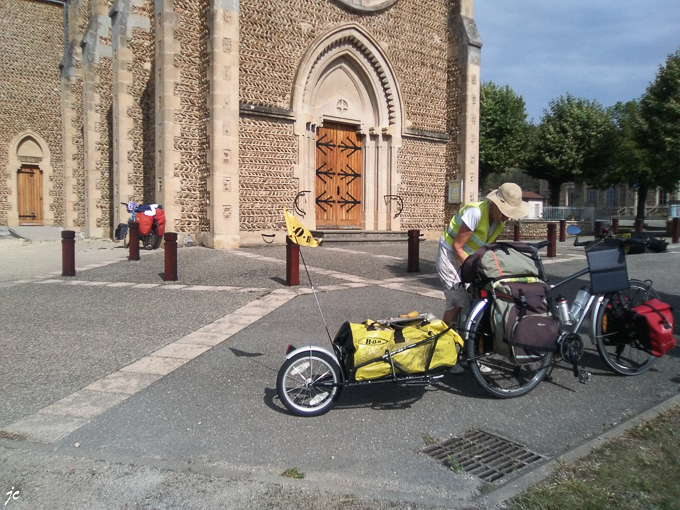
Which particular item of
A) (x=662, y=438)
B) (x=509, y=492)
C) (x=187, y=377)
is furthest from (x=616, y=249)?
(x=187, y=377)

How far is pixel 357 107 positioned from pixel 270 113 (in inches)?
149

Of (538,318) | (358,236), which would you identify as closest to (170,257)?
(538,318)

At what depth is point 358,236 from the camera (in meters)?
16.0

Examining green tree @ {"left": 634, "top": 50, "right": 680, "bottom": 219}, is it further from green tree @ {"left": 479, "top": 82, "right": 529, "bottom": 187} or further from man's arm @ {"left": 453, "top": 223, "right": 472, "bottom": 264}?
man's arm @ {"left": 453, "top": 223, "right": 472, "bottom": 264}

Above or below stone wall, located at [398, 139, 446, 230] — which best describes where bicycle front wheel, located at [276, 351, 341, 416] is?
below

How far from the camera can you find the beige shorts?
15.5 feet

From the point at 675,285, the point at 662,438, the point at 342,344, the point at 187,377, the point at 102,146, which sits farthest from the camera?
the point at 102,146

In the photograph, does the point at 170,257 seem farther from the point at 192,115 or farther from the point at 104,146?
the point at 104,146

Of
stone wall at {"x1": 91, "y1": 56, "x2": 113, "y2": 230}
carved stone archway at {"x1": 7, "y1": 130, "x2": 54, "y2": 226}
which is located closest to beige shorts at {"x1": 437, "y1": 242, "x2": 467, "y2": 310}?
stone wall at {"x1": 91, "y1": 56, "x2": 113, "y2": 230}

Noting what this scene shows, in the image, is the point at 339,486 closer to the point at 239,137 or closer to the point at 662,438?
the point at 662,438

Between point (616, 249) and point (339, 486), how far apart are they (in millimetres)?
3084

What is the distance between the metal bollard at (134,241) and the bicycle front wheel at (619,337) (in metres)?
9.13

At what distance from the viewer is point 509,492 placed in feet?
8.98

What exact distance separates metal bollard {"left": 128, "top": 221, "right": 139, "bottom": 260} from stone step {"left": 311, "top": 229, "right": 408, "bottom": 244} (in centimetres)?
526
